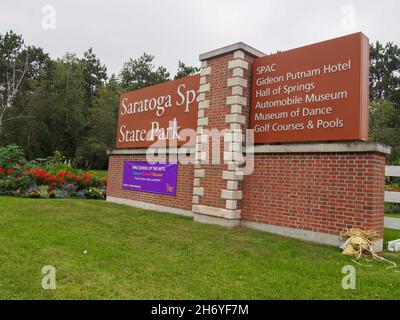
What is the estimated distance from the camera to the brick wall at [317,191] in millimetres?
6473

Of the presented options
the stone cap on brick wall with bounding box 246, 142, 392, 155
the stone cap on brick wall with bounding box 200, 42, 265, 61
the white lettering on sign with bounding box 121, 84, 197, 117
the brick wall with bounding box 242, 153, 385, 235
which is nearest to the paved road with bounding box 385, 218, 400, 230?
the brick wall with bounding box 242, 153, 385, 235

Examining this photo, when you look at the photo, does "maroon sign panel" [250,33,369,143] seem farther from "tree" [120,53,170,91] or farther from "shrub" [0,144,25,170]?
"tree" [120,53,170,91]

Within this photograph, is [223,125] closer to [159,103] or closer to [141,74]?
[159,103]

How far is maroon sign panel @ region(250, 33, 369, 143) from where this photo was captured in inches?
268

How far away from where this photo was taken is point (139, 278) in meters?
4.57

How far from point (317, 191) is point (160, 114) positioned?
5944mm

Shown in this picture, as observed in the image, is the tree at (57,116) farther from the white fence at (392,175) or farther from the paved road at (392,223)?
the paved road at (392,223)

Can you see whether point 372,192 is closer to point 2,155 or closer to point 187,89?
point 187,89

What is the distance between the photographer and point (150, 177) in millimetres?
11000

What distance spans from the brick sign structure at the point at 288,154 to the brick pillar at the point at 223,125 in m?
0.03

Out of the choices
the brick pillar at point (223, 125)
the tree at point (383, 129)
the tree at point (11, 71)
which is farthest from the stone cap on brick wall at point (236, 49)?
the tree at point (11, 71)
